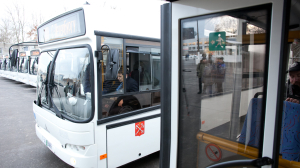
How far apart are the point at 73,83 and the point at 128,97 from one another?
936mm

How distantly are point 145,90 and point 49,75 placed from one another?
1696 mm

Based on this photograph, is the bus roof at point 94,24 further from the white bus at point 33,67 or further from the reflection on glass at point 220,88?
the white bus at point 33,67

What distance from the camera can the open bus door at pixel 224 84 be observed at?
50.3 inches

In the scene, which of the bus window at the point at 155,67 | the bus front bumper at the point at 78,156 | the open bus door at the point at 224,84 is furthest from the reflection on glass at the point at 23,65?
the open bus door at the point at 224,84

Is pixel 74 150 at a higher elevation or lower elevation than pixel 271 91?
lower

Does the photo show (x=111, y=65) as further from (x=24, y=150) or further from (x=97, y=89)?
(x=24, y=150)

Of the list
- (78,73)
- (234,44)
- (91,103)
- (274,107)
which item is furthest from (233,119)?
(78,73)

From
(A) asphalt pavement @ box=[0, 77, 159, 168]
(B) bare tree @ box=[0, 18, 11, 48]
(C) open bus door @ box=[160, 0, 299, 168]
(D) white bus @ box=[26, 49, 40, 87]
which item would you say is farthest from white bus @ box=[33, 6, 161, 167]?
(B) bare tree @ box=[0, 18, 11, 48]

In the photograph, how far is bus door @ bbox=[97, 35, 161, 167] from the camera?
308cm

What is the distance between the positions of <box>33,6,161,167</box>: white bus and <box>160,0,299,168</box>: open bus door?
146cm

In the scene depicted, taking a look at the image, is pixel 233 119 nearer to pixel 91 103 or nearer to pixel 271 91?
pixel 271 91

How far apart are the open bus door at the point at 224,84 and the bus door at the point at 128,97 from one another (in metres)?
1.46

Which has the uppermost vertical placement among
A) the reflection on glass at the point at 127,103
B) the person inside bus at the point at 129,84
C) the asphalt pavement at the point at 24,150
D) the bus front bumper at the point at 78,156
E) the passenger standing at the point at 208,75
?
the passenger standing at the point at 208,75

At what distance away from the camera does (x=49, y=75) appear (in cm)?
343
